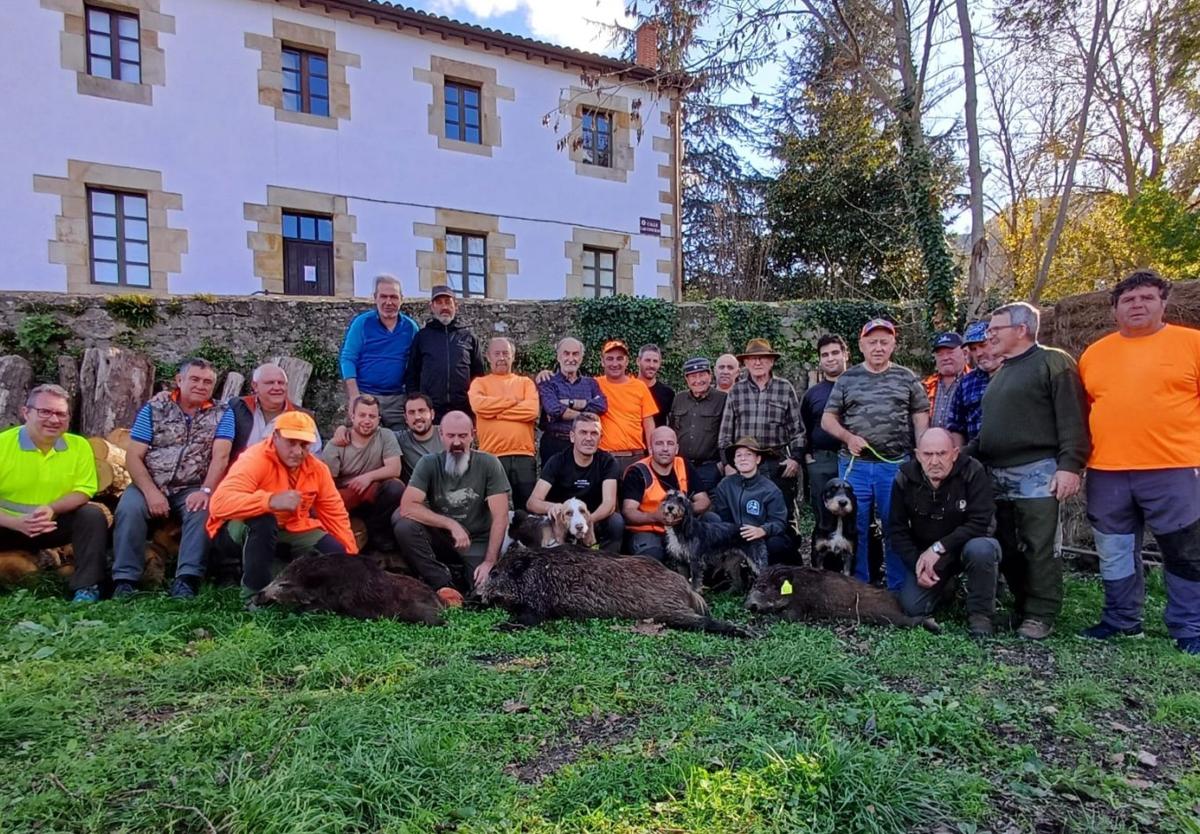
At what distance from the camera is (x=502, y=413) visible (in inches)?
266

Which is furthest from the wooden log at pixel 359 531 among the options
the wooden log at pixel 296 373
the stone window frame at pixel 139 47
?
the stone window frame at pixel 139 47

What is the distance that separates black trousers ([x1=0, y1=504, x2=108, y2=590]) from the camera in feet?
17.6

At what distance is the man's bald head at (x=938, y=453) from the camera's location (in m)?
4.95

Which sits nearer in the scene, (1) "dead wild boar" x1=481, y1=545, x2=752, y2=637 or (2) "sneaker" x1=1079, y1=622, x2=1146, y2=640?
(2) "sneaker" x1=1079, y1=622, x2=1146, y2=640

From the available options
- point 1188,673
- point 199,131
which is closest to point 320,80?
point 199,131

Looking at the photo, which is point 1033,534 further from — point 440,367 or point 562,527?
point 440,367

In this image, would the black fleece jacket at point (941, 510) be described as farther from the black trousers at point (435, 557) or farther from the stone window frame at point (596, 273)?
the stone window frame at point (596, 273)

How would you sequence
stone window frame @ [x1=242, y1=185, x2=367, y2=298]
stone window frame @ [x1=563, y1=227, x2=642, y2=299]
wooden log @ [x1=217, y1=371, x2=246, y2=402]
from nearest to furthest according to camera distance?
wooden log @ [x1=217, y1=371, x2=246, y2=402] → stone window frame @ [x1=242, y1=185, x2=367, y2=298] → stone window frame @ [x1=563, y1=227, x2=642, y2=299]

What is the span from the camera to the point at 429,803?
2.59m

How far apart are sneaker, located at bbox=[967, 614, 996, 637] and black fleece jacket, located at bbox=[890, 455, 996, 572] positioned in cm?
39

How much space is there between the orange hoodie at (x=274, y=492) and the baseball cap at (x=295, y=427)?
21 centimetres

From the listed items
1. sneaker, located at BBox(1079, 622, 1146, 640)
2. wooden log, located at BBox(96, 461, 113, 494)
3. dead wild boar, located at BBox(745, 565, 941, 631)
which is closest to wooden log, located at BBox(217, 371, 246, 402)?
wooden log, located at BBox(96, 461, 113, 494)

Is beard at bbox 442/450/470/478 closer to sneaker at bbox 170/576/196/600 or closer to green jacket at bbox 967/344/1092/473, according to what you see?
sneaker at bbox 170/576/196/600

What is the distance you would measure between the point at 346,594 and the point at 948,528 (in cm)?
420
